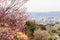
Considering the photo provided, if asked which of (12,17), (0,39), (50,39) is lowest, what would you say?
(50,39)

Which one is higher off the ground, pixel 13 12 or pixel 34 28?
pixel 13 12

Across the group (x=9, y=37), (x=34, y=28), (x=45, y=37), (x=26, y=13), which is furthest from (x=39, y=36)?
(x=9, y=37)

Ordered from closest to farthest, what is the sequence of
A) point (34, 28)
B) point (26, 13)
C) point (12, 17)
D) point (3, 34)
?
point (3, 34), point (12, 17), point (26, 13), point (34, 28)

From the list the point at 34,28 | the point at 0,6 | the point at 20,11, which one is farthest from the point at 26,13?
the point at 34,28

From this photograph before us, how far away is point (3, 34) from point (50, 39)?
1335 cm

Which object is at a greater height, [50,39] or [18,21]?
[18,21]

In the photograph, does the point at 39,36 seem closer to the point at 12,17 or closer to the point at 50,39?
the point at 50,39

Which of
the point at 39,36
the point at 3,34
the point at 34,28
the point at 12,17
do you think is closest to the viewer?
the point at 3,34

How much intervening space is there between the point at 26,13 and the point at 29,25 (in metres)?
14.1

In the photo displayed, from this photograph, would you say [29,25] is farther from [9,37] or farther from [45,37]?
[9,37]

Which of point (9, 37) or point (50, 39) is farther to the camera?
point (50, 39)

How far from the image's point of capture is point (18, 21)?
738 cm

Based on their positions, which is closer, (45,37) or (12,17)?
(12,17)

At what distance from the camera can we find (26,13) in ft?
25.7
